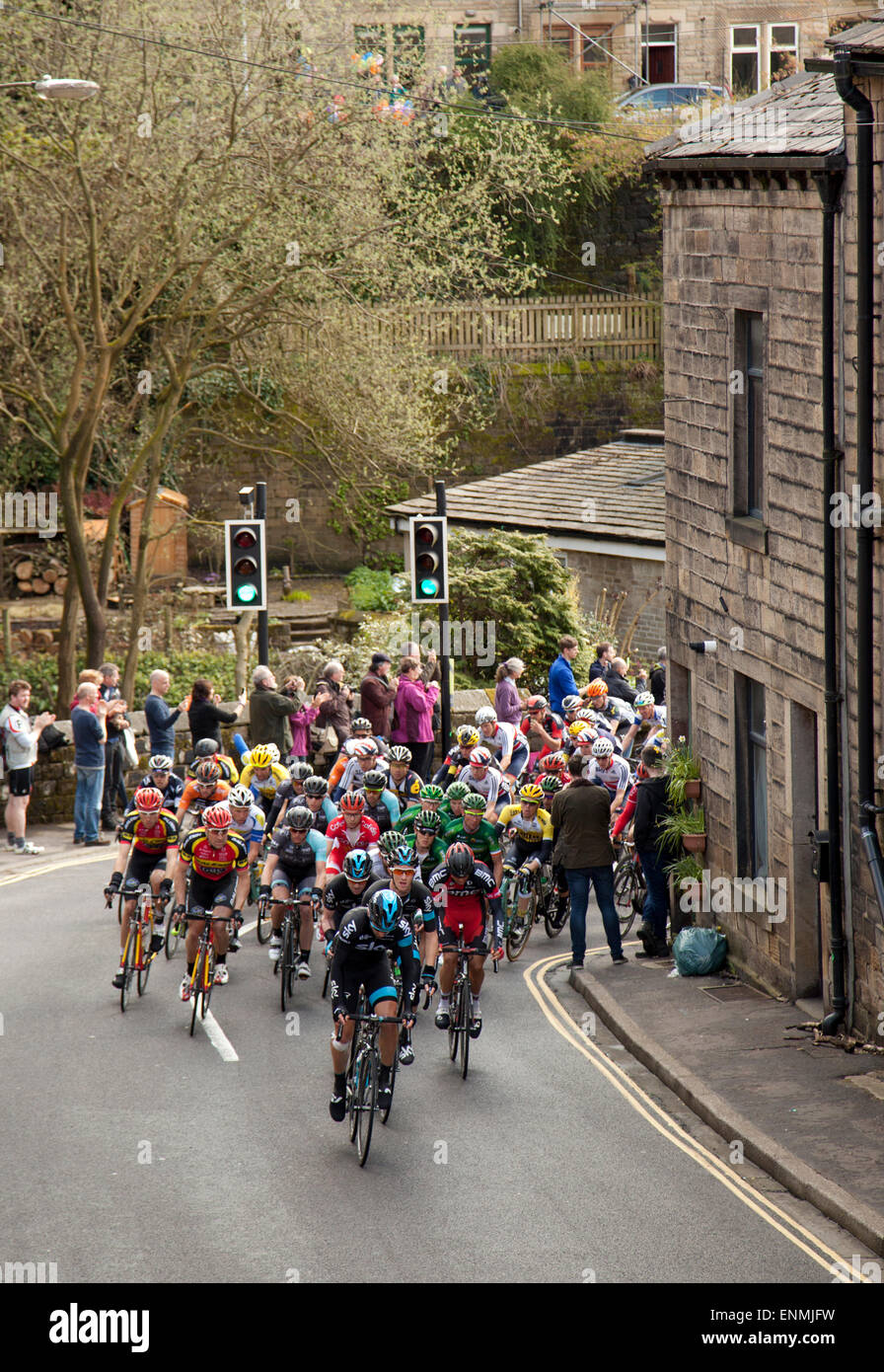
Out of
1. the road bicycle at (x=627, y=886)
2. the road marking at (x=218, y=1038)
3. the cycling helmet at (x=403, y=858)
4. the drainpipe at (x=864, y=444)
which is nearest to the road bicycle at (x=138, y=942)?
the road marking at (x=218, y=1038)

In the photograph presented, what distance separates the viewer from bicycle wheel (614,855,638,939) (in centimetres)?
1691

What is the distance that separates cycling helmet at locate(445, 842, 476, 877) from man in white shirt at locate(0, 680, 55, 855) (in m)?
8.53

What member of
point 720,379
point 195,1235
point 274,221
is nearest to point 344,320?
point 274,221

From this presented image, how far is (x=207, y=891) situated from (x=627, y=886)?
5563 mm

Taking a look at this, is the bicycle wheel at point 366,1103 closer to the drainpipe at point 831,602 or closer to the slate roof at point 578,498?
the drainpipe at point 831,602

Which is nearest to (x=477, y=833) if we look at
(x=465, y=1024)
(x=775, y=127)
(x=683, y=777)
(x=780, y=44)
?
(x=465, y=1024)

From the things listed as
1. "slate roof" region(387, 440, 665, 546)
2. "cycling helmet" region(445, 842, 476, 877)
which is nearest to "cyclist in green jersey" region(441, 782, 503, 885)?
"cycling helmet" region(445, 842, 476, 877)

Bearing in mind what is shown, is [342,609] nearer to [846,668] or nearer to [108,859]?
[108,859]

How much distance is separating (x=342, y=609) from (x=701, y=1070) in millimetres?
20785

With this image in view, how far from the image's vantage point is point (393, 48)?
28562 mm

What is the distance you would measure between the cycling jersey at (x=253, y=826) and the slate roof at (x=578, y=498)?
41.5 feet

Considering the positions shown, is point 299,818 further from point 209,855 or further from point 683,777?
point 683,777

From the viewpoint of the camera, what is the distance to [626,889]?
17.3 m

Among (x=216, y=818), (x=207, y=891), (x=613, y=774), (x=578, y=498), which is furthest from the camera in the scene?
(x=578, y=498)
